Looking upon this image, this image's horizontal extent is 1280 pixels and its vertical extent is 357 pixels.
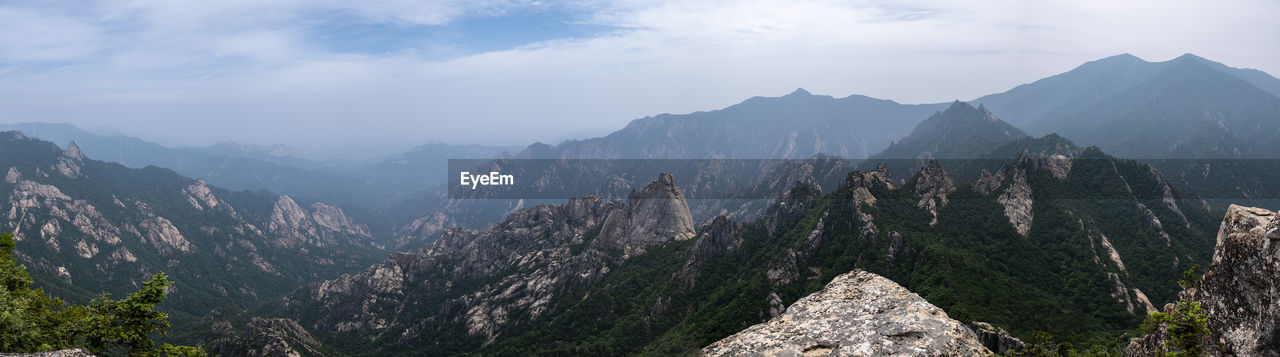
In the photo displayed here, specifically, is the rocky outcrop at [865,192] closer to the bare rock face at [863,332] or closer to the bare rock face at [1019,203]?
the bare rock face at [1019,203]

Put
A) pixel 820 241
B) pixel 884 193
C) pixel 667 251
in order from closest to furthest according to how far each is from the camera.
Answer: pixel 820 241 → pixel 884 193 → pixel 667 251

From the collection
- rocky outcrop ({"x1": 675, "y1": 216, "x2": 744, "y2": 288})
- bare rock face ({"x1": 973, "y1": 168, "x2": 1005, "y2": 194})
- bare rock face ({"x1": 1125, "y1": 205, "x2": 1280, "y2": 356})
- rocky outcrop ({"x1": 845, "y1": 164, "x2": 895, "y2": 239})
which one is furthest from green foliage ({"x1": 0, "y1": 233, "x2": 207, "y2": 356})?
bare rock face ({"x1": 973, "y1": 168, "x2": 1005, "y2": 194})

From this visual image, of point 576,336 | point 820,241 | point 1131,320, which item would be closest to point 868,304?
point 1131,320

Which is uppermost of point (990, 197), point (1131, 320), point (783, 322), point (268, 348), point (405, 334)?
point (783, 322)

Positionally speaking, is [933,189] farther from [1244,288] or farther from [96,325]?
[96,325]

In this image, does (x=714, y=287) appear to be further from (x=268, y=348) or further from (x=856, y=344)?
(x=856, y=344)
